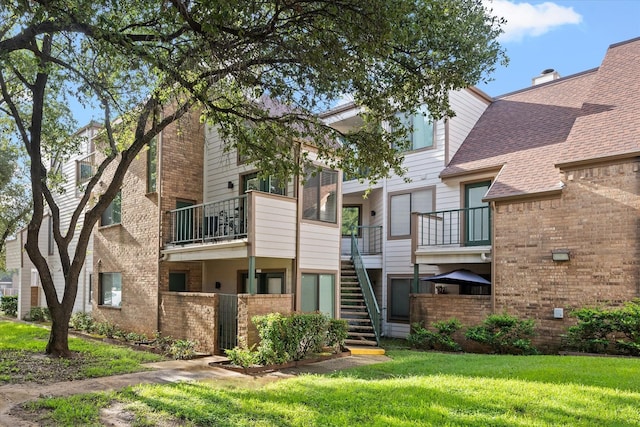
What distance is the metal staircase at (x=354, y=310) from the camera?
567 inches

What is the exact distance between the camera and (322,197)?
45.9ft

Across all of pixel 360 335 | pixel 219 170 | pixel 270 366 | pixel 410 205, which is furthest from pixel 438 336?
pixel 219 170

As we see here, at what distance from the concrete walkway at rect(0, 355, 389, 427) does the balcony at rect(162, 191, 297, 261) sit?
271 cm

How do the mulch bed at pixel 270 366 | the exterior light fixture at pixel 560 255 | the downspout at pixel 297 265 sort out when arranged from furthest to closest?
the downspout at pixel 297 265 → the exterior light fixture at pixel 560 255 → the mulch bed at pixel 270 366

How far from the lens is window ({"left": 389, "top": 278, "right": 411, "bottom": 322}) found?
17.2 m

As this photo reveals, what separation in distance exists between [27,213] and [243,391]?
22461 millimetres

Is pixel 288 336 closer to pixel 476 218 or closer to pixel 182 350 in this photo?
pixel 182 350

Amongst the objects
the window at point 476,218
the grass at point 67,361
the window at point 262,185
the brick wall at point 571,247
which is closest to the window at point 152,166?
the window at point 262,185

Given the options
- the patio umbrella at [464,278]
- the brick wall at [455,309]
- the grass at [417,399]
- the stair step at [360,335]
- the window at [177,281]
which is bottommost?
the stair step at [360,335]

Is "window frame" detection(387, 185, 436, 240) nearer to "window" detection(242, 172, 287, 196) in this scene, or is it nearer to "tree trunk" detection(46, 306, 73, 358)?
"window" detection(242, 172, 287, 196)

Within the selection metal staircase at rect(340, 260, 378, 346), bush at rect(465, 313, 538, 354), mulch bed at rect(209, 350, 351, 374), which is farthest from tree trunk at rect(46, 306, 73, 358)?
bush at rect(465, 313, 538, 354)

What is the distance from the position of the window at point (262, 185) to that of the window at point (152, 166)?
9.33 feet

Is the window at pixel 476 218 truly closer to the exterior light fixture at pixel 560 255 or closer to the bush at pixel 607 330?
the exterior light fixture at pixel 560 255

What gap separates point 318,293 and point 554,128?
8.93 metres
